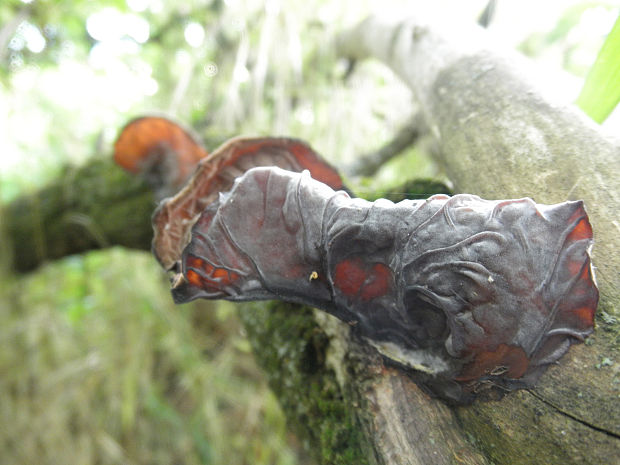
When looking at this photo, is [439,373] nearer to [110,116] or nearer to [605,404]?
[605,404]

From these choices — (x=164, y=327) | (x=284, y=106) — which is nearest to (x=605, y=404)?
(x=284, y=106)

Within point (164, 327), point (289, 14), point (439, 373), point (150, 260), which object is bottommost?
point (164, 327)

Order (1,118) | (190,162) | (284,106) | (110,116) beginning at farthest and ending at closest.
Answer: (110,116) < (1,118) < (284,106) < (190,162)

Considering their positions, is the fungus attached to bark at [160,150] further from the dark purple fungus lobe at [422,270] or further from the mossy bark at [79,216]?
the dark purple fungus lobe at [422,270]

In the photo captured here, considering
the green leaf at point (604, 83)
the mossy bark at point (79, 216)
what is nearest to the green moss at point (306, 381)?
the green leaf at point (604, 83)

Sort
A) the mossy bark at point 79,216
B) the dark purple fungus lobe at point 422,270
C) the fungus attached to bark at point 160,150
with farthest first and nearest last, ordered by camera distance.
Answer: the mossy bark at point 79,216 → the fungus attached to bark at point 160,150 → the dark purple fungus lobe at point 422,270

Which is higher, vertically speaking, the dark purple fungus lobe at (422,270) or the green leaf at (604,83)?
the green leaf at (604,83)
